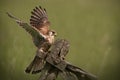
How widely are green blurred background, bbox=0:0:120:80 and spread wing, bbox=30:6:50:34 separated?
0.63 meters

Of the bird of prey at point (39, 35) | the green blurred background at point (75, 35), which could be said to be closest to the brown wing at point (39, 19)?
the bird of prey at point (39, 35)

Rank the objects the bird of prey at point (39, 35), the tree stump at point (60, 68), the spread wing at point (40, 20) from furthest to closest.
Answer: the spread wing at point (40, 20), the bird of prey at point (39, 35), the tree stump at point (60, 68)

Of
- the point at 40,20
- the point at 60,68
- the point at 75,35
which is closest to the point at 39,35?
the point at 40,20

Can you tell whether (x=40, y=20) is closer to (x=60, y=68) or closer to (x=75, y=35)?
(x=60, y=68)

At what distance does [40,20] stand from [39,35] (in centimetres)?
9

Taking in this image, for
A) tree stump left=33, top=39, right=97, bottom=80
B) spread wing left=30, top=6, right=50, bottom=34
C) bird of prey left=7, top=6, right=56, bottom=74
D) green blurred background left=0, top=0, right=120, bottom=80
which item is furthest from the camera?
green blurred background left=0, top=0, right=120, bottom=80

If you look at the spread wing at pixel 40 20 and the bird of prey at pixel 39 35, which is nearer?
the bird of prey at pixel 39 35

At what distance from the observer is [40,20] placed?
184 cm

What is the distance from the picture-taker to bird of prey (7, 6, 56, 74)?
67.4 inches

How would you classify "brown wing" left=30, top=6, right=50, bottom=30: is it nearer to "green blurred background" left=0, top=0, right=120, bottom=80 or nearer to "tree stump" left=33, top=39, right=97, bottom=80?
"tree stump" left=33, top=39, right=97, bottom=80

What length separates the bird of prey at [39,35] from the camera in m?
1.71

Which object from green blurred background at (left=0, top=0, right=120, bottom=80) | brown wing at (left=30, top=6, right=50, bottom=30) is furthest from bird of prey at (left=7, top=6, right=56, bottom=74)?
green blurred background at (left=0, top=0, right=120, bottom=80)

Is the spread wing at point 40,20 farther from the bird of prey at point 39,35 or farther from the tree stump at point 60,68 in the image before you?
the tree stump at point 60,68

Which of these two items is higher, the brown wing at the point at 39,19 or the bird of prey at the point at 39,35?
the brown wing at the point at 39,19
